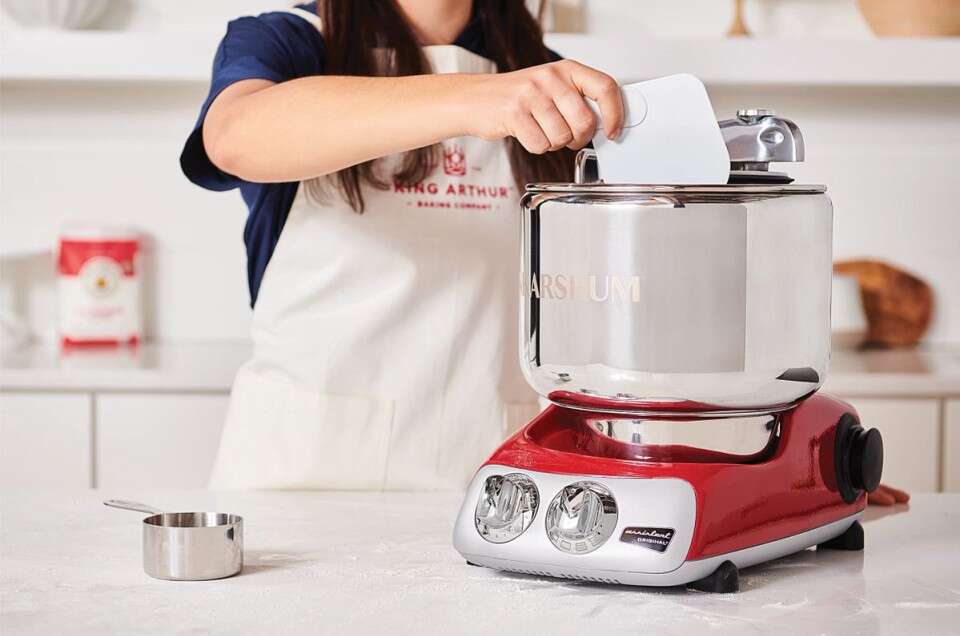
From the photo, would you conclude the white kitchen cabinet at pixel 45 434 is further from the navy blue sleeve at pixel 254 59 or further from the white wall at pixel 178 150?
the navy blue sleeve at pixel 254 59

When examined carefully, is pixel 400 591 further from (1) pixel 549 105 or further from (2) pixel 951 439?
(2) pixel 951 439

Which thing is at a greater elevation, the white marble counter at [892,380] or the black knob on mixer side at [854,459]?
the black knob on mixer side at [854,459]

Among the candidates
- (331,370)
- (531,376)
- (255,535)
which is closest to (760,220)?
(531,376)

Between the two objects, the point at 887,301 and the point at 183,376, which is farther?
the point at 887,301

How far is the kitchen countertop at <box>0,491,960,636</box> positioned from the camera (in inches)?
28.7

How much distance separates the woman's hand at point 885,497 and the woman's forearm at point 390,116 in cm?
48

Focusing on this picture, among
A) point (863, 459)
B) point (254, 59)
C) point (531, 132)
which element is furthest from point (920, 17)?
point (531, 132)

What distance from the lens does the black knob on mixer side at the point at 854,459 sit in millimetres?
921

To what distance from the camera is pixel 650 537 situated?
0.78 meters

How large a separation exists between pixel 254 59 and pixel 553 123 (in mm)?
553

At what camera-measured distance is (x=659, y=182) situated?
2.62 ft

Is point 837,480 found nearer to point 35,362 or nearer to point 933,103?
point 35,362

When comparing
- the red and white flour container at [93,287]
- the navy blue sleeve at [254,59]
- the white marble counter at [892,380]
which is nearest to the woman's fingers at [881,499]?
the navy blue sleeve at [254,59]

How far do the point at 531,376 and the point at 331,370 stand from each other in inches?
23.5
